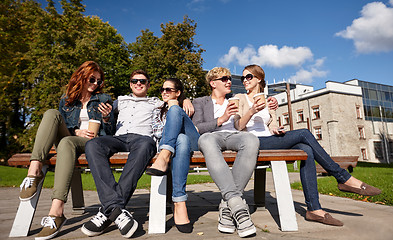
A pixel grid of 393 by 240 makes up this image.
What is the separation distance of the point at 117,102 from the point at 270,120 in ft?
6.87

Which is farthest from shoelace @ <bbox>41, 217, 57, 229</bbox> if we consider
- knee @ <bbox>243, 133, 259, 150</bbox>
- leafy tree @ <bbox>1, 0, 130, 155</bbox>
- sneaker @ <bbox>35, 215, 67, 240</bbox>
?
leafy tree @ <bbox>1, 0, 130, 155</bbox>

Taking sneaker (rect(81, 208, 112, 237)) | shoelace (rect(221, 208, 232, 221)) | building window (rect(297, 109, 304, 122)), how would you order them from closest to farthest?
sneaker (rect(81, 208, 112, 237)) < shoelace (rect(221, 208, 232, 221)) < building window (rect(297, 109, 304, 122))

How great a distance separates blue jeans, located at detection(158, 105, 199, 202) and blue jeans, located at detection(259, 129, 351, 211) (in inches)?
42.5

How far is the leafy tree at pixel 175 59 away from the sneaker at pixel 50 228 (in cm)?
1607

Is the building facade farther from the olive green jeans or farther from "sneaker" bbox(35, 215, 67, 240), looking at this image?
"sneaker" bbox(35, 215, 67, 240)

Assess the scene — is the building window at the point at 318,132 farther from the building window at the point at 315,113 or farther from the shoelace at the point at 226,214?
the shoelace at the point at 226,214

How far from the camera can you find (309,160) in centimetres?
270

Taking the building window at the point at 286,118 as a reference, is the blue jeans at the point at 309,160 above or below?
below

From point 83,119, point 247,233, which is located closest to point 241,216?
point 247,233

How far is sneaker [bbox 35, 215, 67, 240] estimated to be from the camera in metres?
2.15

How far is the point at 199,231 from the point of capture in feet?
7.74

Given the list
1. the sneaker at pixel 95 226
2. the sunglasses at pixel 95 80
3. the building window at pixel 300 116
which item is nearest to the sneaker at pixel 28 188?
the sneaker at pixel 95 226

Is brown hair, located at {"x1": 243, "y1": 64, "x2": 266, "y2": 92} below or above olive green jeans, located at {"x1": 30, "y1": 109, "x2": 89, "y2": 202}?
above

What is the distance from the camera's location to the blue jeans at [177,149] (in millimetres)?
2410
